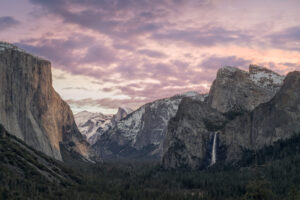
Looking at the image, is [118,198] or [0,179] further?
[118,198]

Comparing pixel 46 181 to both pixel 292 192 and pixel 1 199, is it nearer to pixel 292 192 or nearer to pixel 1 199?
pixel 1 199

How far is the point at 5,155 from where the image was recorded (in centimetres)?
19988

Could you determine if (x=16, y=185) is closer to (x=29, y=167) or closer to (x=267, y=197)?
(x=29, y=167)

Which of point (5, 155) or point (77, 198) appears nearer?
point (77, 198)

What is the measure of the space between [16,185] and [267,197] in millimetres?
113336

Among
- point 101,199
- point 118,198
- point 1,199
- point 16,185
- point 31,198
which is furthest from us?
point 118,198

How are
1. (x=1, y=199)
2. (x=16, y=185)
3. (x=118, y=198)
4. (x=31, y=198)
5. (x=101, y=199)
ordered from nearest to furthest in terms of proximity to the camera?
(x=1, y=199) < (x=31, y=198) < (x=16, y=185) < (x=101, y=199) < (x=118, y=198)

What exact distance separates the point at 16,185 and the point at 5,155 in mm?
35920

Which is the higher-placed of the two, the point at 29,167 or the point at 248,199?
the point at 29,167

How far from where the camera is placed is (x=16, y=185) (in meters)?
168

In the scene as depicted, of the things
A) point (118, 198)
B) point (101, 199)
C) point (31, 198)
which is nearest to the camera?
point (31, 198)

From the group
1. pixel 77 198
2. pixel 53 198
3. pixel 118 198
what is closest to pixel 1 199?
pixel 53 198

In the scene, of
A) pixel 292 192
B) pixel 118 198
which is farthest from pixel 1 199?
pixel 292 192

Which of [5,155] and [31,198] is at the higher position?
[5,155]
